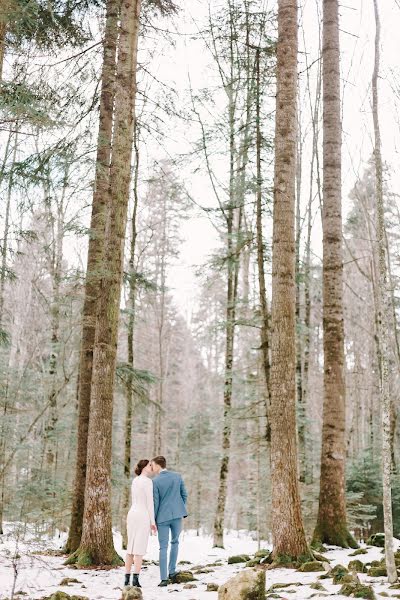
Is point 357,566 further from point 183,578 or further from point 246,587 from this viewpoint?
point 183,578

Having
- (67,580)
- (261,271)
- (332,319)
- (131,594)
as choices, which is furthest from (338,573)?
(261,271)

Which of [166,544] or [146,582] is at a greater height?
[166,544]

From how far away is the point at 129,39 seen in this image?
30.2ft

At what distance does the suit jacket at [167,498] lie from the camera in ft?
24.7

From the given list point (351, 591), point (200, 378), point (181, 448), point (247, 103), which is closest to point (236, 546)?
point (351, 591)

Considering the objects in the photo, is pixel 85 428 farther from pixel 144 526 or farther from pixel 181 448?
pixel 181 448

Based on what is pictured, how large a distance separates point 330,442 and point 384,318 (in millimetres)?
4180

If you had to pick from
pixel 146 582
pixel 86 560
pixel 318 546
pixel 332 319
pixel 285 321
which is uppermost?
pixel 332 319

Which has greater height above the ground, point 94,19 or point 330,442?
point 94,19

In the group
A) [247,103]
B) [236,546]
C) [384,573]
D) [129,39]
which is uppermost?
[247,103]

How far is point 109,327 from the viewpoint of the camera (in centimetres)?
844

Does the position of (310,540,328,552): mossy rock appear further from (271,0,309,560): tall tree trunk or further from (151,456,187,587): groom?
(151,456,187,587): groom

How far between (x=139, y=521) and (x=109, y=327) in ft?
9.61

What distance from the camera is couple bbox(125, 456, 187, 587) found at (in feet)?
22.0
